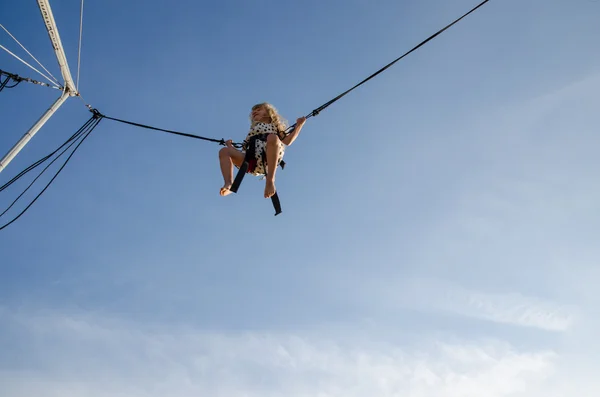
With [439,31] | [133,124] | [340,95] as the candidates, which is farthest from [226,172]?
[439,31]

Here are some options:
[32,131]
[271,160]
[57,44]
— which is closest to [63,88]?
[57,44]

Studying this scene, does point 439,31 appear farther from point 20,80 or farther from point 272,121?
point 20,80

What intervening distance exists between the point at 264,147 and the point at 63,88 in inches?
162

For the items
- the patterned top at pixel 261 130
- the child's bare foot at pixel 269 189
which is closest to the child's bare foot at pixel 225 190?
the child's bare foot at pixel 269 189

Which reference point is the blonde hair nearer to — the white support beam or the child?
the child

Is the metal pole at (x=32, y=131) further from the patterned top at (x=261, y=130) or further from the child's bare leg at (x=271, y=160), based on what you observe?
the child's bare leg at (x=271, y=160)

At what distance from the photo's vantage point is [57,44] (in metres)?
7.59

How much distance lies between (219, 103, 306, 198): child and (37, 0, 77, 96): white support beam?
3.49 metres

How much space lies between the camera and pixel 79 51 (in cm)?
827

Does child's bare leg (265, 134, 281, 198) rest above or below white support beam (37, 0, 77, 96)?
below

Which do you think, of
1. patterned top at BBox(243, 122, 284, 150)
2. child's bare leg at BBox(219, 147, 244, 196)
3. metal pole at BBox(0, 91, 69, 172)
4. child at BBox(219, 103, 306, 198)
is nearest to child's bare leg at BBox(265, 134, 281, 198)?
child at BBox(219, 103, 306, 198)

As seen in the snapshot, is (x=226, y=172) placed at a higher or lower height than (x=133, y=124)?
lower

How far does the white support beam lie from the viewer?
7188mm

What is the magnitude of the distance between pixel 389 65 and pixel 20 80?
647cm
